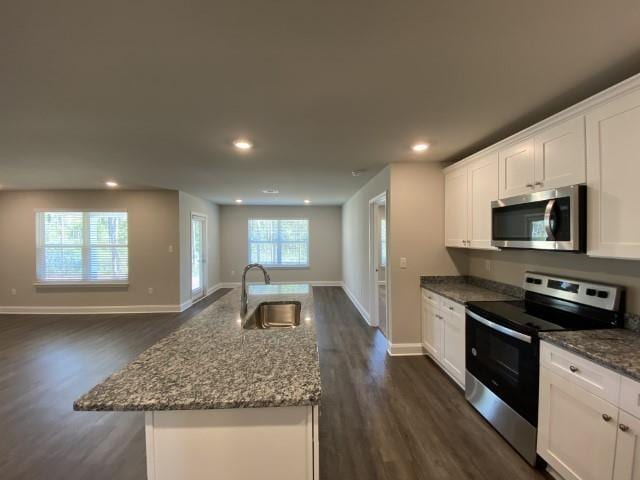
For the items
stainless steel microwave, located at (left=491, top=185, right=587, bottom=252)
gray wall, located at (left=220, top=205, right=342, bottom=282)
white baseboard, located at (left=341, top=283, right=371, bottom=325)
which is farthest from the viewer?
gray wall, located at (left=220, top=205, right=342, bottom=282)

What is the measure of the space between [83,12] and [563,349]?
9.14ft

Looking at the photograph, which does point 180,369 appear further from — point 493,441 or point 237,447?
point 493,441

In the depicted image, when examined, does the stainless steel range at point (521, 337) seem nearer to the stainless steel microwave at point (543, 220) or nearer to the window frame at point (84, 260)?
the stainless steel microwave at point (543, 220)

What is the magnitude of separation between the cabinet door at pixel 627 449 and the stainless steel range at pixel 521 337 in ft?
1.49

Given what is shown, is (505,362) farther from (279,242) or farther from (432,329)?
(279,242)

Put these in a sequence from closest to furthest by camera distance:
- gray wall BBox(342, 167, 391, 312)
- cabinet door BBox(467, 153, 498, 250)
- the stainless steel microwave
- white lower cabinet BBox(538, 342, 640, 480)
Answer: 1. white lower cabinet BBox(538, 342, 640, 480)
2. the stainless steel microwave
3. cabinet door BBox(467, 153, 498, 250)
4. gray wall BBox(342, 167, 391, 312)

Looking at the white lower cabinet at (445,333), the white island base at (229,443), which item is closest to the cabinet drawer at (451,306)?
the white lower cabinet at (445,333)

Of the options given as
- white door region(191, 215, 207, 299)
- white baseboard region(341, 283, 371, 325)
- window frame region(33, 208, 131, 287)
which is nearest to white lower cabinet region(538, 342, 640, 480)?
white baseboard region(341, 283, 371, 325)

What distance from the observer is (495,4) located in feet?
3.75

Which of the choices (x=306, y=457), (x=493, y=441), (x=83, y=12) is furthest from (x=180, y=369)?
(x=493, y=441)

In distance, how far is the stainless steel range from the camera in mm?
1843

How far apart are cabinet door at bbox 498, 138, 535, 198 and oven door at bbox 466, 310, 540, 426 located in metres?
1.07

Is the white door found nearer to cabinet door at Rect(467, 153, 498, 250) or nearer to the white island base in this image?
cabinet door at Rect(467, 153, 498, 250)

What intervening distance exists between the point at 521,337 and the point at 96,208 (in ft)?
22.3
